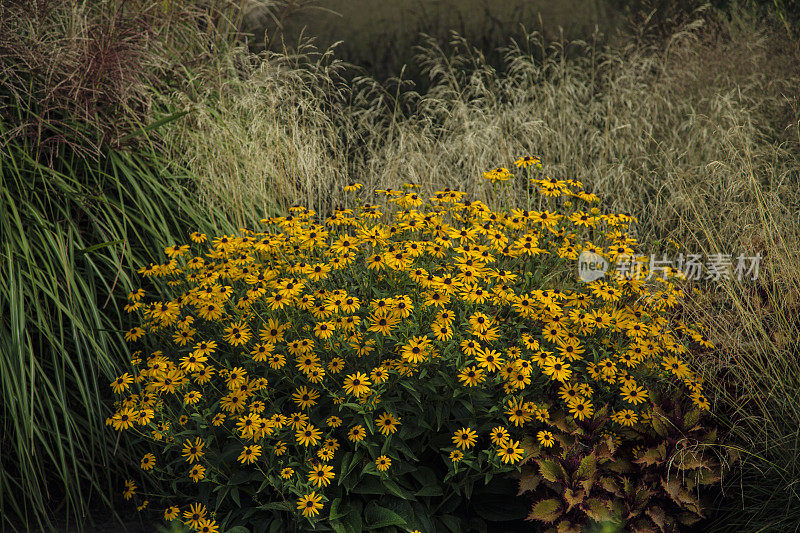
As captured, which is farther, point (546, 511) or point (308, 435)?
point (546, 511)

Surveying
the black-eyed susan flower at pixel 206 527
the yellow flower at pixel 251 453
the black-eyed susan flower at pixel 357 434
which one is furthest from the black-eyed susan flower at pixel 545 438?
the black-eyed susan flower at pixel 206 527

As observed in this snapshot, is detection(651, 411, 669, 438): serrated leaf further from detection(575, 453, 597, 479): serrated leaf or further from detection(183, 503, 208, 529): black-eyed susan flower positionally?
detection(183, 503, 208, 529): black-eyed susan flower

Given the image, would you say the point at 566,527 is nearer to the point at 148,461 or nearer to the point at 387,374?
the point at 387,374

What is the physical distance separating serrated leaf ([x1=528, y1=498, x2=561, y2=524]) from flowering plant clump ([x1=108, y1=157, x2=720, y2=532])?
0.51ft

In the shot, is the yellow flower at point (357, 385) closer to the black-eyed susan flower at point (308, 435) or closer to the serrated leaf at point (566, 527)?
Answer: the black-eyed susan flower at point (308, 435)

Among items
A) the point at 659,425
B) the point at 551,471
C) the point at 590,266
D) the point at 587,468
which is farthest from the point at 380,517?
the point at 590,266

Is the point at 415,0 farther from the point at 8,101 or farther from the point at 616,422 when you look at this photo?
the point at 616,422

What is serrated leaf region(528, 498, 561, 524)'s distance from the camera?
92.5 inches

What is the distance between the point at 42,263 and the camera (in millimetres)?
2898

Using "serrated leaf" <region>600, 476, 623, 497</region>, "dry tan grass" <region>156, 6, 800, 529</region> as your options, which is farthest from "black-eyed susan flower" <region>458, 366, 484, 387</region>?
"dry tan grass" <region>156, 6, 800, 529</region>

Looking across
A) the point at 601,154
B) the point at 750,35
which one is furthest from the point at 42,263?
the point at 750,35

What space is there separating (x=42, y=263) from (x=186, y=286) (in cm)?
58

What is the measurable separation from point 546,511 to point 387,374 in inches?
28.1

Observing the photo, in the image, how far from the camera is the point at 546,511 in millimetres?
2363
